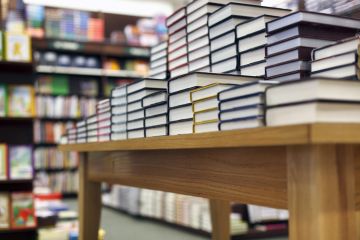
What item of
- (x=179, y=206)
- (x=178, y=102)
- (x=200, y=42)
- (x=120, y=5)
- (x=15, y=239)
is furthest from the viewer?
(x=120, y=5)

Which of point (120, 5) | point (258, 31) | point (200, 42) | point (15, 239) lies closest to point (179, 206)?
point (15, 239)

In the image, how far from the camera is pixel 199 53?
135 centimetres

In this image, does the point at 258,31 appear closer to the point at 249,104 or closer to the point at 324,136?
the point at 249,104

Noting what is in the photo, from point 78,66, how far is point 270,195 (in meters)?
5.78

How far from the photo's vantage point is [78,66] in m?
6.25

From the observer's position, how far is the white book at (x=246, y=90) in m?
0.73

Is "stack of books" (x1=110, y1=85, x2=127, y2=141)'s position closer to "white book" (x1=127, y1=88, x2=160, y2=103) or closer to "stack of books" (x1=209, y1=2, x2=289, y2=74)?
"white book" (x1=127, y1=88, x2=160, y2=103)

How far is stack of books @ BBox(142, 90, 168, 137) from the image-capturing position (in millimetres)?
1099

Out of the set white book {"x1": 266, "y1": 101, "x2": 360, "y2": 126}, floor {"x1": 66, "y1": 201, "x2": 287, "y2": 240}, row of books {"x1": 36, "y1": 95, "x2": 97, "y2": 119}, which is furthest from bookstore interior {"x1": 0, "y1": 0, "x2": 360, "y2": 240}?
row of books {"x1": 36, "y1": 95, "x2": 97, "y2": 119}

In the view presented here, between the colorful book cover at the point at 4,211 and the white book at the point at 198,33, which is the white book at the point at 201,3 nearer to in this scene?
the white book at the point at 198,33

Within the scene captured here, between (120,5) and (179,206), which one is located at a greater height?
(120,5)

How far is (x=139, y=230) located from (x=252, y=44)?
9.28 feet

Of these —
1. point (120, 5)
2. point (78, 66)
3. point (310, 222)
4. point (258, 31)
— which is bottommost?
point (310, 222)

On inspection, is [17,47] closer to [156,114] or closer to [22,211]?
[22,211]
